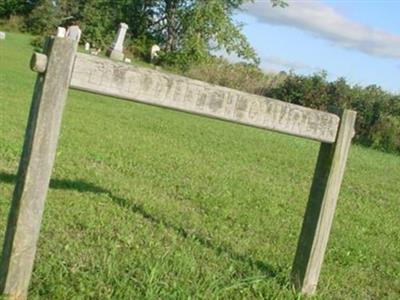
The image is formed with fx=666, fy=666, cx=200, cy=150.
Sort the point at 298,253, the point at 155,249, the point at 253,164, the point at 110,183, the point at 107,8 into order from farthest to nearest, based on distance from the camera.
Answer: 1. the point at 107,8
2. the point at 253,164
3. the point at 110,183
4. the point at 155,249
5. the point at 298,253

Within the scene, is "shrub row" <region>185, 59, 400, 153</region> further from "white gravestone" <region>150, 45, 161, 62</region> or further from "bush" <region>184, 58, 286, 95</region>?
"white gravestone" <region>150, 45, 161, 62</region>

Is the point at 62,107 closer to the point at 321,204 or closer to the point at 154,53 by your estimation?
the point at 321,204

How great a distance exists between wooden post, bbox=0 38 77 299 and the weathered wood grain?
11cm

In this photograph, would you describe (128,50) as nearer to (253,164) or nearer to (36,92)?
(253,164)

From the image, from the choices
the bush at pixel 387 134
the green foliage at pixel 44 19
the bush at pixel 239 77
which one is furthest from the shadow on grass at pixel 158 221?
the green foliage at pixel 44 19

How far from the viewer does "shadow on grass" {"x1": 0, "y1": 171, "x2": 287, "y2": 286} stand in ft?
16.7

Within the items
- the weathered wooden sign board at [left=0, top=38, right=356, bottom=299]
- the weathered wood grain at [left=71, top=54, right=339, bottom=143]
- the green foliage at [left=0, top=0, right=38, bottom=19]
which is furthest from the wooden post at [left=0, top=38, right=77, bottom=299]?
the green foliage at [left=0, top=0, right=38, bottom=19]

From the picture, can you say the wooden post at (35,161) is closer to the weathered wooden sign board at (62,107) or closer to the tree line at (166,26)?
the weathered wooden sign board at (62,107)

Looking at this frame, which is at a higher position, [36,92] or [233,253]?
[36,92]

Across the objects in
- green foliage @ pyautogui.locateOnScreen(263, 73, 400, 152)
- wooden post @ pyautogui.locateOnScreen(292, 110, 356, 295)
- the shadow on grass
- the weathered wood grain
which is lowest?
the shadow on grass

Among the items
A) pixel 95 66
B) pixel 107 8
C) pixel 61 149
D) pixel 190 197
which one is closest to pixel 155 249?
pixel 95 66

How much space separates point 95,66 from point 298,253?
208 cm

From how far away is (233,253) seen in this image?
17.7 feet

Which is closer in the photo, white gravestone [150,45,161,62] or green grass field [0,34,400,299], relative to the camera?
green grass field [0,34,400,299]
